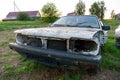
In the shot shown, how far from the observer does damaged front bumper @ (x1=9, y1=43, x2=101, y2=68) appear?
3084mm

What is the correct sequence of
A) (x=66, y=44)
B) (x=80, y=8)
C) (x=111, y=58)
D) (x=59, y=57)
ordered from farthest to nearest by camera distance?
(x=80, y=8) → (x=111, y=58) → (x=66, y=44) → (x=59, y=57)

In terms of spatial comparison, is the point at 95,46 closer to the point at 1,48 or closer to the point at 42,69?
the point at 42,69

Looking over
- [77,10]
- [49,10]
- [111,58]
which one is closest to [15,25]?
[49,10]

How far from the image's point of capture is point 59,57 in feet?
10.7

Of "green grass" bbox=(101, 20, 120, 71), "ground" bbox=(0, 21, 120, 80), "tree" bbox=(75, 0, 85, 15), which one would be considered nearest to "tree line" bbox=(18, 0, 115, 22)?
"tree" bbox=(75, 0, 85, 15)

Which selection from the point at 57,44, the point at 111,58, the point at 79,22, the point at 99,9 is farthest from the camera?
the point at 99,9

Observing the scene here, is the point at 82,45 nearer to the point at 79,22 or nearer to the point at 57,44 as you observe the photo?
the point at 57,44

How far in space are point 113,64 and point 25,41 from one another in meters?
2.56

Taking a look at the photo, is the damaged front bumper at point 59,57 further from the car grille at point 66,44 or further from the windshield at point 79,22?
the windshield at point 79,22

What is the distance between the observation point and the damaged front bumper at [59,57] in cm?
308

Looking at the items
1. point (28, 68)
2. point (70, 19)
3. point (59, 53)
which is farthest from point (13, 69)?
point (70, 19)

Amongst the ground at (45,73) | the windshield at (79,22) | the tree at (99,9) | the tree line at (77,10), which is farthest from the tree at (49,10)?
the ground at (45,73)

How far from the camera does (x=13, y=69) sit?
4414mm

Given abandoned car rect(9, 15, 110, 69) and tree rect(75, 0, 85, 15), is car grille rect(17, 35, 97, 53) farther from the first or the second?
tree rect(75, 0, 85, 15)
